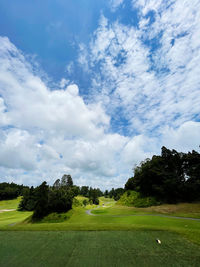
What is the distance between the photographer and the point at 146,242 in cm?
1059

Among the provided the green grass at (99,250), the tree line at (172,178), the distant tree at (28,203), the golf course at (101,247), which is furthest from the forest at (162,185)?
the distant tree at (28,203)

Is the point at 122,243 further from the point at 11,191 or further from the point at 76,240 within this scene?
→ the point at 11,191

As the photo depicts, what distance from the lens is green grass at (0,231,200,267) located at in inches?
325

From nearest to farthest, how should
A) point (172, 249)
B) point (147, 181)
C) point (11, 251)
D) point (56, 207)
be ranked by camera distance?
1. point (172, 249)
2. point (11, 251)
3. point (56, 207)
4. point (147, 181)

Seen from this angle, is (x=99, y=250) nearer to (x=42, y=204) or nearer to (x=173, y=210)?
(x=42, y=204)

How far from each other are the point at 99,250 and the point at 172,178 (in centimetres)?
3690

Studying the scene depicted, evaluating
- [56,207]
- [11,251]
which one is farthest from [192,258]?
[56,207]

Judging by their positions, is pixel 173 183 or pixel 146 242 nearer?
pixel 146 242

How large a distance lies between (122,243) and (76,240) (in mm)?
3993

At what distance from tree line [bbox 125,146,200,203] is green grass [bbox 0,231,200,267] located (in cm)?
3049

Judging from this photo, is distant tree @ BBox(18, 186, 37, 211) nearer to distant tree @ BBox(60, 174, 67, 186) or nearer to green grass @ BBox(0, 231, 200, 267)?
distant tree @ BBox(60, 174, 67, 186)

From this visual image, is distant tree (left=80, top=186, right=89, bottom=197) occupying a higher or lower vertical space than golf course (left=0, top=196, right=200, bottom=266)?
higher

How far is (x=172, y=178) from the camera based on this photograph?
3912 centimetres

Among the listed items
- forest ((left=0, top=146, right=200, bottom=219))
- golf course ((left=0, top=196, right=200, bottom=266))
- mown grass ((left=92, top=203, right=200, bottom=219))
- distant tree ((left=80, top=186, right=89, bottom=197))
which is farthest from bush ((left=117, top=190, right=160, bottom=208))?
distant tree ((left=80, top=186, right=89, bottom=197))
